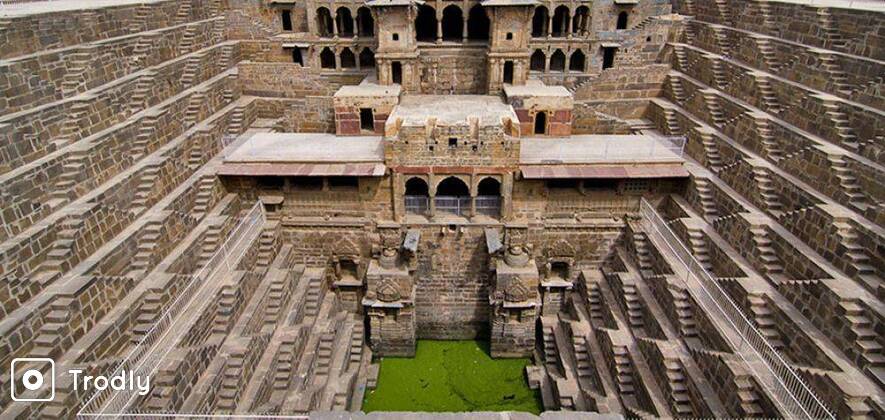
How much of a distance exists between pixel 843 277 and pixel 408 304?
42.5 feet

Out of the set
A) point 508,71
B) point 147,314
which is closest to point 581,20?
point 508,71

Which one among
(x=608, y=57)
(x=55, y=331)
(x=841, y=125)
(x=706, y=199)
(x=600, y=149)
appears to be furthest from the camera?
(x=608, y=57)

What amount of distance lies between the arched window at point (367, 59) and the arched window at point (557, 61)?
9.89 metres

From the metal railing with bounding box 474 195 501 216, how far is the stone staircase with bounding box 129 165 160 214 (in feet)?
35.9

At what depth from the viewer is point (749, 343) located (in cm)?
1243

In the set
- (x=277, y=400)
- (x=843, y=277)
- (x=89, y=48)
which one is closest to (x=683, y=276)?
(x=843, y=277)

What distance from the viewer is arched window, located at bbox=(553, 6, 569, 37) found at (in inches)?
1087

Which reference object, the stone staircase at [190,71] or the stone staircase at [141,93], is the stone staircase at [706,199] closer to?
the stone staircase at [141,93]

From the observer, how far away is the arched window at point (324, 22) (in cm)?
2825

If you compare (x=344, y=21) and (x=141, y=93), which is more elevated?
(x=344, y=21)

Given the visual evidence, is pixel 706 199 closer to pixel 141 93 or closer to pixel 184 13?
pixel 141 93

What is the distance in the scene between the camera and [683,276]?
50.5 ft

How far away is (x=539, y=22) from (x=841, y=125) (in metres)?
16.6

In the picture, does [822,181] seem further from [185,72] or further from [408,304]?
[185,72]
